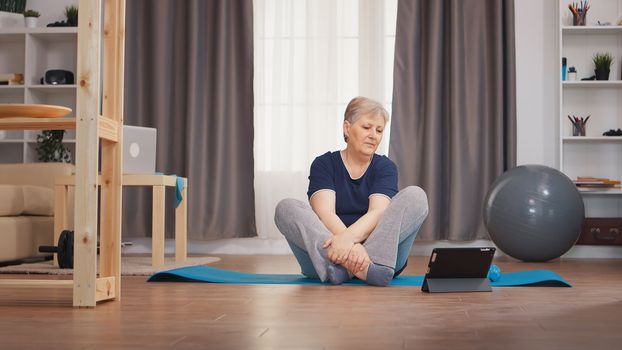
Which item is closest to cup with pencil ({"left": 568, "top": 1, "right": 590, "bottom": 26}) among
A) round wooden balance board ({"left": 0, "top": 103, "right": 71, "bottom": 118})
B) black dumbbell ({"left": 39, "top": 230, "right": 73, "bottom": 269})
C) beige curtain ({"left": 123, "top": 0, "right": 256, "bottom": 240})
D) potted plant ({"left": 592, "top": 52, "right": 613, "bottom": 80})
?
potted plant ({"left": 592, "top": 52, "right": 613, "bottom": 80})

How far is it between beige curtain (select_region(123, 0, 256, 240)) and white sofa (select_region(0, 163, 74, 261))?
75 cm

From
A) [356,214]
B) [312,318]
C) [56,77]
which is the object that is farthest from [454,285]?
[56,77]

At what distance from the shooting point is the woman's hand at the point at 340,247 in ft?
9.84

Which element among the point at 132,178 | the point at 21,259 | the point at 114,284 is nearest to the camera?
the point at 114,284

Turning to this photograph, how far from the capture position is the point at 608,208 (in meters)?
5.46

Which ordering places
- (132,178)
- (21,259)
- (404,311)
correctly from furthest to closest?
(21,259), (132,178), (404,311)

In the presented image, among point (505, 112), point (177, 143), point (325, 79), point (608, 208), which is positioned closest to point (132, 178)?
point (177, 143)

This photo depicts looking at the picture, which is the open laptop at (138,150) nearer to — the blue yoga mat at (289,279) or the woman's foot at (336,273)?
the blue yoga mat at (289,279)

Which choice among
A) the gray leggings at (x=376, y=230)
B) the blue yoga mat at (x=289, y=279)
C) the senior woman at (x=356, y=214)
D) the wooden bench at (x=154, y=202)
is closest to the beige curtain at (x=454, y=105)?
the wooden bench at (x=154, y=202)

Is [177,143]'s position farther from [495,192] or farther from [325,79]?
[495,192]

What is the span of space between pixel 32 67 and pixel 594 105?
13.4 ft

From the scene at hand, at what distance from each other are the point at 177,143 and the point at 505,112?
233cm

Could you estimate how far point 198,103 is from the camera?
18.7ft

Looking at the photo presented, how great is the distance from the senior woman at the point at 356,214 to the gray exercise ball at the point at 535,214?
1516 millimetres
